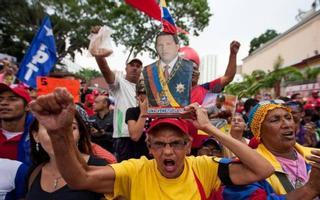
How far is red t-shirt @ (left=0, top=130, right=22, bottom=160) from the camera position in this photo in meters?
3.12

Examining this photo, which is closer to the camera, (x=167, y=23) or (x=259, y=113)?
(x=167, y=23)

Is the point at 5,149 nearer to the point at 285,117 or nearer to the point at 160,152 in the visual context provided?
the point at 160,152

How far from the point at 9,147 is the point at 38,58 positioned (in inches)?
54.0

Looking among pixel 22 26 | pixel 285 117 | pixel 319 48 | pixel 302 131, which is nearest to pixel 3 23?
pixel 22 26

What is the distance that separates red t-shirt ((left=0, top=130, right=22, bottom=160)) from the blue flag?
99 centimetres

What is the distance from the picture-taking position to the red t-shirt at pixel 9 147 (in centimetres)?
312

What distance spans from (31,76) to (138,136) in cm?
136

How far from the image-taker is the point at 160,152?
2377 mm

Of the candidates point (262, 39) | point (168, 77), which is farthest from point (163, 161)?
point (262, 39)

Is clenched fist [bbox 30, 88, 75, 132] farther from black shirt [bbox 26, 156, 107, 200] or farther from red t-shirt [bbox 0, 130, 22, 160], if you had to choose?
red t-shirt [bbox 0, 130, 22, 160]

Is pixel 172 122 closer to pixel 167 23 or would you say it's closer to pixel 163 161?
pixel 163 161

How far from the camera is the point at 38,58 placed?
4258 mm

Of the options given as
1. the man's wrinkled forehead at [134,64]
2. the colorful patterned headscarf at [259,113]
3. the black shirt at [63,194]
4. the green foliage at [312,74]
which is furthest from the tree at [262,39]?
the black shirt at [63,194]

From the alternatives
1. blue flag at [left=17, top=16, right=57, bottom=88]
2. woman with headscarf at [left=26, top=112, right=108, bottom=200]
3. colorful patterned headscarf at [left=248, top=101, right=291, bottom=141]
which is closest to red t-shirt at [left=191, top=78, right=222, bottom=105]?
colorful patterned headscarf at [left=248, top=101, right=291, bottom=141]
